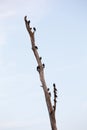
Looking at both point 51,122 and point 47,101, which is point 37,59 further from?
point 51,122

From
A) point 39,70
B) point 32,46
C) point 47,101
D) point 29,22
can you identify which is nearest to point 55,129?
point 47,101

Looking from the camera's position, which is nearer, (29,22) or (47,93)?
(47,93)

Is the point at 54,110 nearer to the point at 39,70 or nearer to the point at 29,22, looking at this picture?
the point at 39,70

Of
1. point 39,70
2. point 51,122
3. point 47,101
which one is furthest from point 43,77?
point 51,122

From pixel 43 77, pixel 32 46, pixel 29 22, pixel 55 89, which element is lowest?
pixel 55 89

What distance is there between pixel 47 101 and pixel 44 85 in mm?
538

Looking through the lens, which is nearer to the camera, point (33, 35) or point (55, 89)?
point (55, 89)

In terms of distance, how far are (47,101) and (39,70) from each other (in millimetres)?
1086

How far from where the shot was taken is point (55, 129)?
804 cm

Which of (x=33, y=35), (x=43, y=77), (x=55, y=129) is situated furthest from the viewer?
(x=33, y=35)

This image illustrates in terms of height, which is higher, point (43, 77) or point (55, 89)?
point (43, 77)

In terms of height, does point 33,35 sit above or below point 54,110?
above

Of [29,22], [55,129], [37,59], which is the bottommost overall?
[55,129]

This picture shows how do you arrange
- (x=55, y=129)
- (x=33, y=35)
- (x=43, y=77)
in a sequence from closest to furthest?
(x=55, y=129) → (x=43, y=77) → (x=33, y=35)
